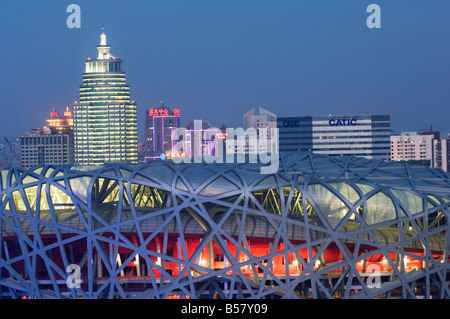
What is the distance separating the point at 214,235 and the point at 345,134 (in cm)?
13605

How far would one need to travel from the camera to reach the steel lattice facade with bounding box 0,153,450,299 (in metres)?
45.3

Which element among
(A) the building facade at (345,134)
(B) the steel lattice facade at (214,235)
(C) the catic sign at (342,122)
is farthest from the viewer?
(C) the catic sign at (342,122)

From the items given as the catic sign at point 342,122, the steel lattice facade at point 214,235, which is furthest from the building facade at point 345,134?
the steel lattice facade at point 214,235

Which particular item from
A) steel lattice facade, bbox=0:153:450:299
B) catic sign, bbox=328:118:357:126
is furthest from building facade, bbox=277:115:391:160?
steel lattice facade, bbox=0:153:450:299

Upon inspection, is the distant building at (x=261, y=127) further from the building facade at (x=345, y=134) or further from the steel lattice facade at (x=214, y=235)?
the steel lattice facade at (x=214, y=235)

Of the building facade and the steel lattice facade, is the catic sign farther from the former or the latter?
the steel lattice facade

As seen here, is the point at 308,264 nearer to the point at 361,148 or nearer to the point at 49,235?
the point at 49,235

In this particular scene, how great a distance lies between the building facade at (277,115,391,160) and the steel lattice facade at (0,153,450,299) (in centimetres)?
12386

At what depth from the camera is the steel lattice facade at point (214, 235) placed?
4534cm

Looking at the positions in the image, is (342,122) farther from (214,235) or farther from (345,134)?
(214,235)

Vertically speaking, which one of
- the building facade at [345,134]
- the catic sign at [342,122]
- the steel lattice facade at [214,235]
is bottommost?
the steel lattice facade at [214,235]

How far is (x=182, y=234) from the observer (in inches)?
1770

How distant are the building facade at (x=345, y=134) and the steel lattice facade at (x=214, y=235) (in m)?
124

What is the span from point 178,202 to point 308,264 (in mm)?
8197
